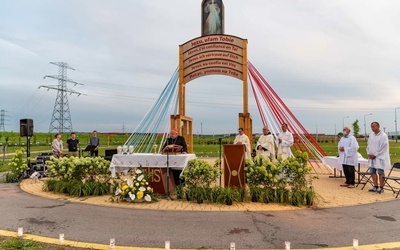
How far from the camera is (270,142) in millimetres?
11023

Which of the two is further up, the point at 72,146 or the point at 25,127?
the point at 25,127

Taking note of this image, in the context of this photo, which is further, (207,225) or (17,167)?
(17,167)

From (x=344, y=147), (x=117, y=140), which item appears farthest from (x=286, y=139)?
(x=117, y=140)

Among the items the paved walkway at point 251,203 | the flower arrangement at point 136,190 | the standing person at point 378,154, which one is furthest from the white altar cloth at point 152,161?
the standing person at point 378,154

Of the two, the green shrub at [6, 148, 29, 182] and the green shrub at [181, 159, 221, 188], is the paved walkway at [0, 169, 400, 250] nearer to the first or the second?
the green shrub at [181, 159, 221, 188]

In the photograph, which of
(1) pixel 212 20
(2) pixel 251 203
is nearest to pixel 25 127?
(1) pixel 212 20

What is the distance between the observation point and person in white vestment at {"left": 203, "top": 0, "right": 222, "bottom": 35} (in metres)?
12.6

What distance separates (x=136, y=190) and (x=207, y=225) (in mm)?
2388

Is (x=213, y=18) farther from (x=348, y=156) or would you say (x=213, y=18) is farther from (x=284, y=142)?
(x=348, y=156)

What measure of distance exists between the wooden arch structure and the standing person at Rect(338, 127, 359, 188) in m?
3.20

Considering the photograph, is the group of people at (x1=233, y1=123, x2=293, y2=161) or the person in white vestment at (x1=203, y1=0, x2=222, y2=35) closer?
the group of people at (x1=233, y1=123, x2=293, y2=161)

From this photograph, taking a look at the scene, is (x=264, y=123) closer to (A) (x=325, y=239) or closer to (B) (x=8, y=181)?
(A) (x=325, y=239)

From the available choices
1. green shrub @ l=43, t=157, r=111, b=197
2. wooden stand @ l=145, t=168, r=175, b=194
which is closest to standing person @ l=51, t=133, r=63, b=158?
green shrub @ l=43, t=157, r=111, b=197

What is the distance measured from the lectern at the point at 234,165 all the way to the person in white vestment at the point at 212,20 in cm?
632
